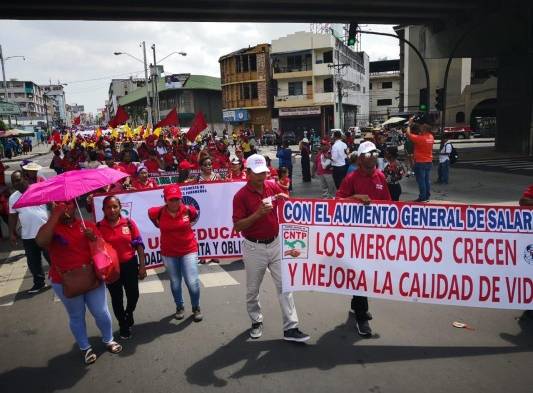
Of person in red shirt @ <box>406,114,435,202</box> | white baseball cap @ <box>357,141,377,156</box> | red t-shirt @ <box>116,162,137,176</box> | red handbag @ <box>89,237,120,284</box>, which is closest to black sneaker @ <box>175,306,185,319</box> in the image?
red handbag @ <box>89,237,120,284</box>

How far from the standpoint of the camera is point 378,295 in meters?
4.49

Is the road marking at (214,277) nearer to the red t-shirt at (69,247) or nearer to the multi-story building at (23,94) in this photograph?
the red t-shirt at (69,247)

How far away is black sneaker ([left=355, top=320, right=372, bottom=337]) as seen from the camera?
14.9 feet

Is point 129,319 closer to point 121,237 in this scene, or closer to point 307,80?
point 121,237

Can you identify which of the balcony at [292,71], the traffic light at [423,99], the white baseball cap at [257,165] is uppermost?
the balcony at [292,71]

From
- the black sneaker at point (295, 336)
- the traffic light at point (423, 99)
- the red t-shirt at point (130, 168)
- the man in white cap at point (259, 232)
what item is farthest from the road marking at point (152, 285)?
the traffic light at point (423, 99)

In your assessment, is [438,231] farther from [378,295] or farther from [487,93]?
[487,93]

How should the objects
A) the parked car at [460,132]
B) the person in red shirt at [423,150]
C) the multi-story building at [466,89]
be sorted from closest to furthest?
the person in red shirt at [423,150]
the parked car at [460,132]
the multi-story building at [466,89]

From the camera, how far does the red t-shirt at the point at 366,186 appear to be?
185 inches

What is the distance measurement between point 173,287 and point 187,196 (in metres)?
2.09

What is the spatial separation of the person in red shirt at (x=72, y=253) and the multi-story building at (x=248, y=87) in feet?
173

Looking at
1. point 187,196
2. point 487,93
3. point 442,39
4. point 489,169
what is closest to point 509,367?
point 187,196

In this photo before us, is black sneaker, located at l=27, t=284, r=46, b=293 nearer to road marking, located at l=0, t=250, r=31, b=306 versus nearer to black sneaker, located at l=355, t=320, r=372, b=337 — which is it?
road marking, located at l=0, t=250, r=31, b=306

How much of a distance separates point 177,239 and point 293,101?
50398mm
